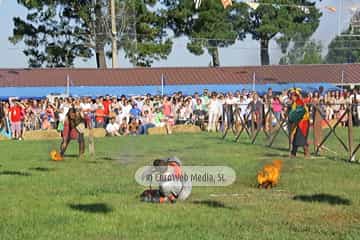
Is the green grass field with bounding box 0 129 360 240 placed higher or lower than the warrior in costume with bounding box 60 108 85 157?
lower

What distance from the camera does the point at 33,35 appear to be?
51.1 m

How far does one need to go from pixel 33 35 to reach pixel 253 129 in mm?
29883

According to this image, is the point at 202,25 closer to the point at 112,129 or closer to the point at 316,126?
the point at 112,129

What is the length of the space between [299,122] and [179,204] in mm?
7936

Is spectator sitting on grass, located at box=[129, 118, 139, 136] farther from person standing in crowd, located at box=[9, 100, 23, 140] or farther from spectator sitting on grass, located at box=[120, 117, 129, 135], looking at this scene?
person standing in crowd, located at box=[9, 100, 23, 140]

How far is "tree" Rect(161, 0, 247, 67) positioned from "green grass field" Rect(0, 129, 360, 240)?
35203 mm

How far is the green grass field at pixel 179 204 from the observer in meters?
8.76

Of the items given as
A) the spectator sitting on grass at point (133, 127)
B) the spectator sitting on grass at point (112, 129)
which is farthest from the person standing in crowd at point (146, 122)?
the spectator sitting on grass at point (112, 129)

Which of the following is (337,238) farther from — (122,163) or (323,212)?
(122,163)

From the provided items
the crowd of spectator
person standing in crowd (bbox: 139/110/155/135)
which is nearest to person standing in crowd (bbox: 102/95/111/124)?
the crowd of spectator

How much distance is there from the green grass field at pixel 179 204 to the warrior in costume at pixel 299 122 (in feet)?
2.41

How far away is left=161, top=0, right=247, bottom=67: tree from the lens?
171 feet

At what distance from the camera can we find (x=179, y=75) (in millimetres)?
42312

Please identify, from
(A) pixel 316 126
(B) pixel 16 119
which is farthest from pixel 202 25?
(A) pixel 316 126
